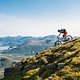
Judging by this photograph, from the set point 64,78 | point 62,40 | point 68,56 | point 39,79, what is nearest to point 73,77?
point 64,78

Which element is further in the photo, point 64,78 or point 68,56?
point 68,56

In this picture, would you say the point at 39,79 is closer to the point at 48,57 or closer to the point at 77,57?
the point at 77,57

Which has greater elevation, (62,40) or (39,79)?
(62,40)

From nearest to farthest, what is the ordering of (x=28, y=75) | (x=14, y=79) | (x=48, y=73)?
(x=48, y=73) → (x=28, y=75) → (x=14, y=79)

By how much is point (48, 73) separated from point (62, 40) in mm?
30691

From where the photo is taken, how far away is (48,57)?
1651 inches

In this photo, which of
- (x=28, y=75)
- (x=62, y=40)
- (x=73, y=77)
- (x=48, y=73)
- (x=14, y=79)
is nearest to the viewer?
(x=73, y=77)

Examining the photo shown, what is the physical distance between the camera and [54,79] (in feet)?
88.1

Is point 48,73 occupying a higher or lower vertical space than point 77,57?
lower

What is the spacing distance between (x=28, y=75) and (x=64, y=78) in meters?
9.28

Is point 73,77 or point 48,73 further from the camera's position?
point 48,73

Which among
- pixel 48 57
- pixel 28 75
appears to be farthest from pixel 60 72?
pixel 48 57

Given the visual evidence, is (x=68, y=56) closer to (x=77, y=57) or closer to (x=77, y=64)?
(x=77, y=57)

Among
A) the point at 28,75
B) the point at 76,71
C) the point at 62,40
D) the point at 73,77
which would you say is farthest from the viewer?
the point at 62,40
